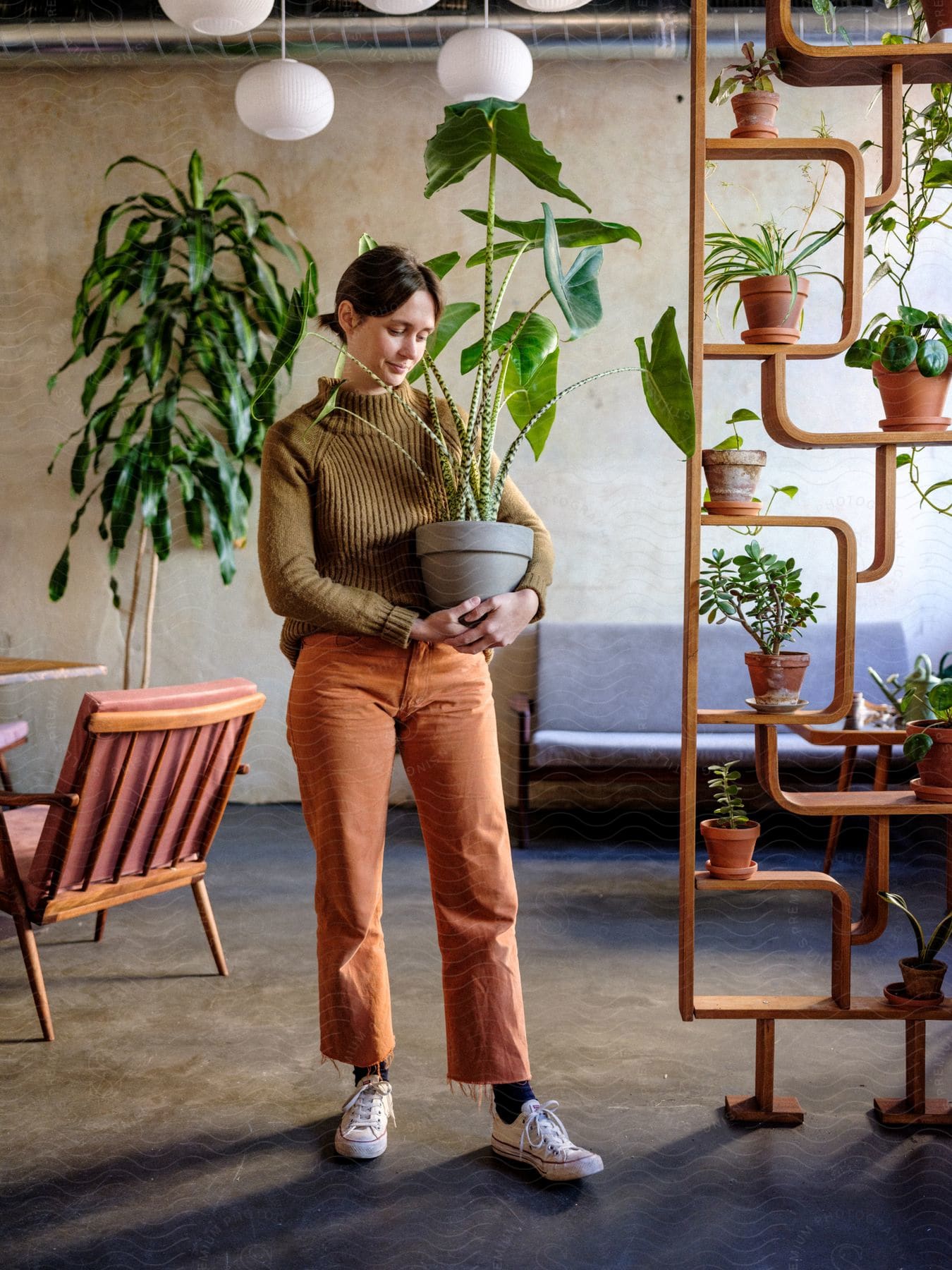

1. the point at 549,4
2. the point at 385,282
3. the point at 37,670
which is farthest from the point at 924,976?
the point at 549,4

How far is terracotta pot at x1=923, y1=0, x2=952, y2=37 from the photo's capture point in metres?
1.93

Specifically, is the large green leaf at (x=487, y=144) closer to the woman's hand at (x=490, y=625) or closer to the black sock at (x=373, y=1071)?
the woman's hand at (x=490, y=625)

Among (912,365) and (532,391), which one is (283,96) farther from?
(912,365)

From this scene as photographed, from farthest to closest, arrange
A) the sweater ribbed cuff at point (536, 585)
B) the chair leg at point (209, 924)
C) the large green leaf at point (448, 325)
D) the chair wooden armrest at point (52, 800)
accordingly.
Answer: the chair leg at point (209, 924) < the chair wooden armrest at point (52, 800) < the large green leaf at point (448, 325) < the sweater ribbed cuff at point (536, 585)

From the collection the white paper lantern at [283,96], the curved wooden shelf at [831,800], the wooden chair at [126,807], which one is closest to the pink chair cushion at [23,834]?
the wooden chair at [126,807]

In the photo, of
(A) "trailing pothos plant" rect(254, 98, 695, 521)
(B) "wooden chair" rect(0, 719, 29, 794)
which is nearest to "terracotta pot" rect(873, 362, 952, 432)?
(A) "trailing pothos plant" rect(254, 98, 695, 521)

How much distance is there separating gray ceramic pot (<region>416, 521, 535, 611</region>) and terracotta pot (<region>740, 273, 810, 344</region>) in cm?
60

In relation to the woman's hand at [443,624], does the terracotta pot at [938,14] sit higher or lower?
higher

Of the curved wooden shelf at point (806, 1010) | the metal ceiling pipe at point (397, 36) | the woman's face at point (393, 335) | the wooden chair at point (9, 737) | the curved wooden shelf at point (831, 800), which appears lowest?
the curved wooden shelf at point (806, 1010)

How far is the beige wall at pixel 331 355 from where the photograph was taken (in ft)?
13.9

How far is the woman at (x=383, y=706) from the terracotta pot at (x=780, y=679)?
1.50 feet

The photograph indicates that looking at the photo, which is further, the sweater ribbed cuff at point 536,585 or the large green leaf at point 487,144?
the sweater ribbed cuff at point 536,585

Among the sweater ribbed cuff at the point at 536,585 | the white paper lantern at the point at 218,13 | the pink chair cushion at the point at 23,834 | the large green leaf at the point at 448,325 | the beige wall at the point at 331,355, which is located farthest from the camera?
the beige wall at the point at 331,355

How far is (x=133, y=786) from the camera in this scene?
2.41m
